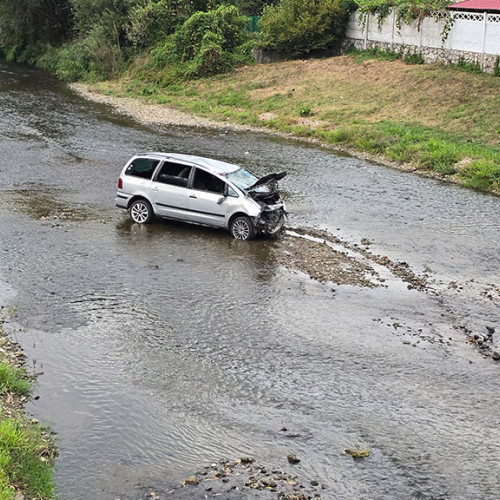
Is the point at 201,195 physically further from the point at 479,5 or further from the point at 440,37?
the point at 479,5

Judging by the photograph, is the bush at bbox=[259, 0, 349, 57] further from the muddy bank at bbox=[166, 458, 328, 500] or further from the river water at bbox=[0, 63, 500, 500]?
the muddy bank at bbox=[166, 458, 328, 500]

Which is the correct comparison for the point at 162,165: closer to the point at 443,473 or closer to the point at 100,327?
the point at 100,327

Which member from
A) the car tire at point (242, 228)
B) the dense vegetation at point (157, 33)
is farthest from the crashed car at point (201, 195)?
the dense vegetation at point (157, 33)

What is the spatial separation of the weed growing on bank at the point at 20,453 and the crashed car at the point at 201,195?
8734 millimetres

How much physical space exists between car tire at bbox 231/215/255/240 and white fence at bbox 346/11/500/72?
2073 cm

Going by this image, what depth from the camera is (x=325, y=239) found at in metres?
20.3

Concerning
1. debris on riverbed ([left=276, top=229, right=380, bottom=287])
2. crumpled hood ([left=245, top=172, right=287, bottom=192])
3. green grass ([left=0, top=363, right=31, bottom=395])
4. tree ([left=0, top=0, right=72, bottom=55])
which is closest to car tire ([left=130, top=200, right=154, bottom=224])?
crumpled hood ([left=245, top=172, right=287, bottom=192])

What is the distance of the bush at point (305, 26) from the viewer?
45.3 metres

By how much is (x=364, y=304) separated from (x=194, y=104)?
28080 millimetres

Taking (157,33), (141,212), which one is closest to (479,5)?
(157,33)

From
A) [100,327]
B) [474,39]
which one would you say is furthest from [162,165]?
[474,39]

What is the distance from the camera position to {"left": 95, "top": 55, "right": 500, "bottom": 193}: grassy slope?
29453 mm

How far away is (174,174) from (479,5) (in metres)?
24.4

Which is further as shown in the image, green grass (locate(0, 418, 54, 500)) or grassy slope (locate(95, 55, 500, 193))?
grassy slope (locate(95, 55, 500, 193))
